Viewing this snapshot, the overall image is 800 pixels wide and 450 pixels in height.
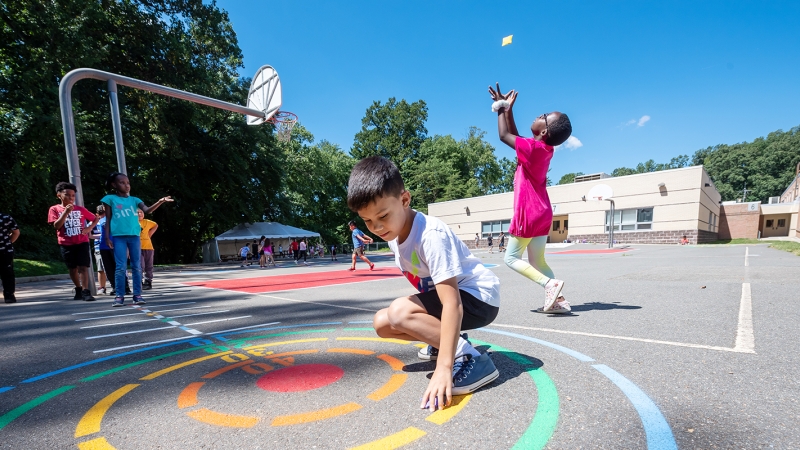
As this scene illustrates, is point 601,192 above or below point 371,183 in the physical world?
above

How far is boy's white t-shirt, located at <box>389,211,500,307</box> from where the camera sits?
1.86 m

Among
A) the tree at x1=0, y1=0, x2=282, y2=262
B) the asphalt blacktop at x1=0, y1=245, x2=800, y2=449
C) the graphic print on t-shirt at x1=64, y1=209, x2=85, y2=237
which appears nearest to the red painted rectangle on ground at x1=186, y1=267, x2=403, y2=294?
the graphic print on t-shirt at x1=64, y1=209, x2=85, y2=237

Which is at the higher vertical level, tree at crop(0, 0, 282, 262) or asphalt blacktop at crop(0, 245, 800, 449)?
tree at crop(0, 0, 282, 262)

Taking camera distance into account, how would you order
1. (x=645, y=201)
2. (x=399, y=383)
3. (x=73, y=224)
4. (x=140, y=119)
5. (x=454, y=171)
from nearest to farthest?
Result: 1. (x=399, y=383)
2. (x=73, y=224)
3. (x=140, y=119)
4. (x=645, y=201)
5. (x=454, y=171)

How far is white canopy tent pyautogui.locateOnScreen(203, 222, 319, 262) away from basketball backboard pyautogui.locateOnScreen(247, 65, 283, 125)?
1586 cm

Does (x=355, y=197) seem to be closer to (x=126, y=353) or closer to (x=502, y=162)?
(x=126, y=353)

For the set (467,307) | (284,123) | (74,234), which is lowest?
(467,307)

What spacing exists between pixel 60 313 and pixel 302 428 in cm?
521

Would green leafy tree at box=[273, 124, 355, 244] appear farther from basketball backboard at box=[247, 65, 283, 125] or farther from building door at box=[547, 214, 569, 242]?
building door at box=[547, 214, 569, 242]

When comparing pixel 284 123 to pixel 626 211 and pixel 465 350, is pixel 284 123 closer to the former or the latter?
pixel 465 350

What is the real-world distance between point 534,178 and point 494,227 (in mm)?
30887

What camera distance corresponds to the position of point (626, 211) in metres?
26.6

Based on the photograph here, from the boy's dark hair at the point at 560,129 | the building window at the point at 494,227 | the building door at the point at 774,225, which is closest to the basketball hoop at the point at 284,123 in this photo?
the boy's dark hair at the point at 560,129

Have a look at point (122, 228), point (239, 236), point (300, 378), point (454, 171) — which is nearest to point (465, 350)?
point (300, 378)
